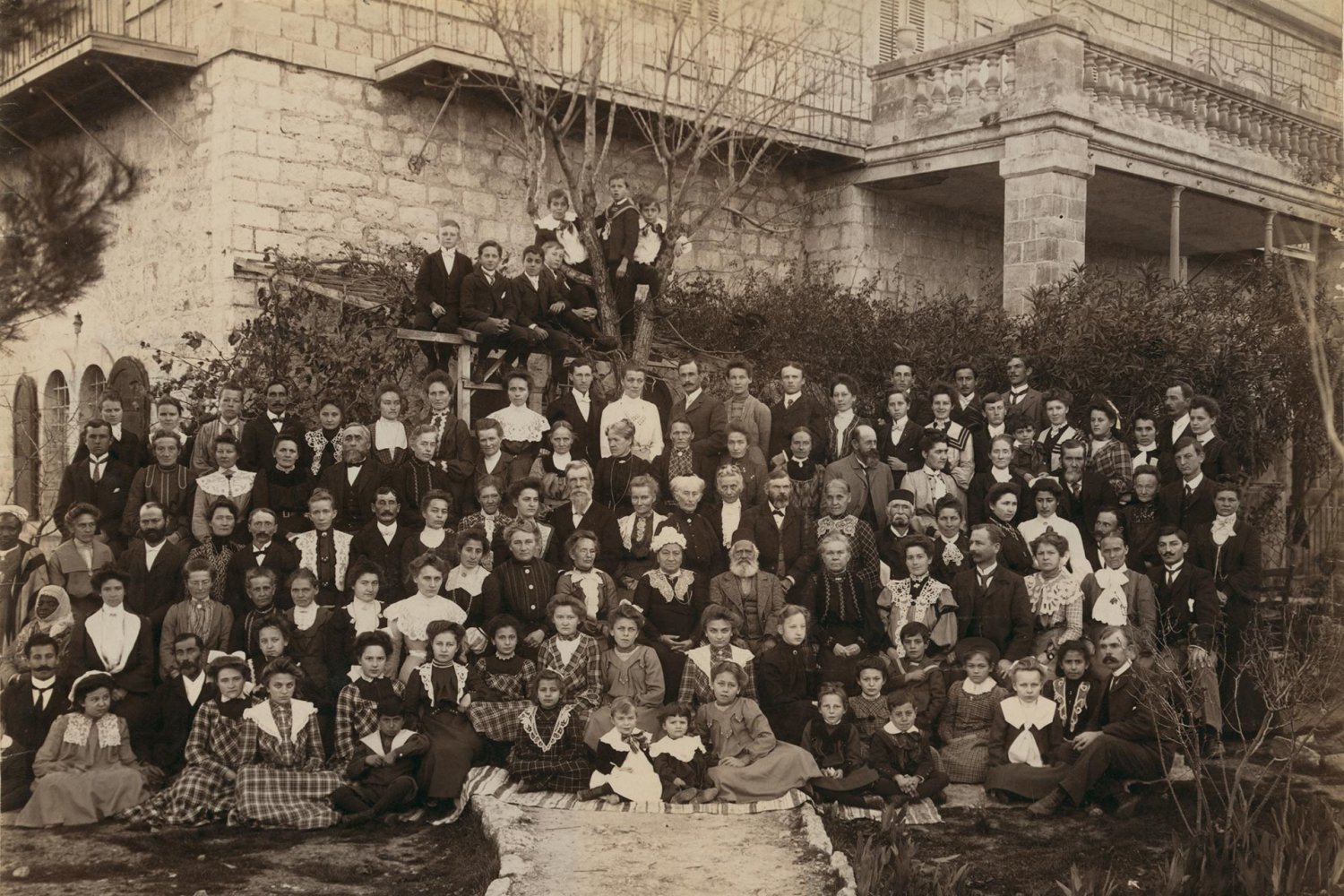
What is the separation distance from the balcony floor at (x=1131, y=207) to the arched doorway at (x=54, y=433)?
9.17 m

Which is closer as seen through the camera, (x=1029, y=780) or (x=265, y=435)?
(x=1029, y=780)

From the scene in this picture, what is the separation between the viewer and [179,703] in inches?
272

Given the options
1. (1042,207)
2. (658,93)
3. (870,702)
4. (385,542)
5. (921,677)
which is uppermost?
(658,93)

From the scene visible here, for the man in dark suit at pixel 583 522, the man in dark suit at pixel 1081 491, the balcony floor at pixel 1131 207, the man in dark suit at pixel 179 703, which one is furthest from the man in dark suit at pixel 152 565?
the balcony floor at pixel 1131 207

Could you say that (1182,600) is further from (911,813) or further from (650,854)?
(650,854)

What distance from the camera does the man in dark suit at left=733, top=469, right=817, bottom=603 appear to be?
316 inches

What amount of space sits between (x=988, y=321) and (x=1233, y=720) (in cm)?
456

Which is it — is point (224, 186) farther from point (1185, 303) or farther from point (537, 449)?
point (1185, 303)

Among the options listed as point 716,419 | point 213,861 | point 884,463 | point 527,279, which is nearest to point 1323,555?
point 884,463

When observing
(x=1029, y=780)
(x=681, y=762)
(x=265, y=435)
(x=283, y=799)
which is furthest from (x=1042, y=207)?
(x=283, y=799)

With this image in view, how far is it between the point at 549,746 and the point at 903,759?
6.20 ft

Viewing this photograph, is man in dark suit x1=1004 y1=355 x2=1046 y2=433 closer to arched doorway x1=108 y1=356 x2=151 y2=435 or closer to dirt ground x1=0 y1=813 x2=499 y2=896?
dirt ground x1=0 y1=813 x2=499 y2=896

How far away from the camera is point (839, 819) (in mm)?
6473

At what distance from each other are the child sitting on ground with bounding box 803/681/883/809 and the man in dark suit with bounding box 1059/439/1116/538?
236cm
